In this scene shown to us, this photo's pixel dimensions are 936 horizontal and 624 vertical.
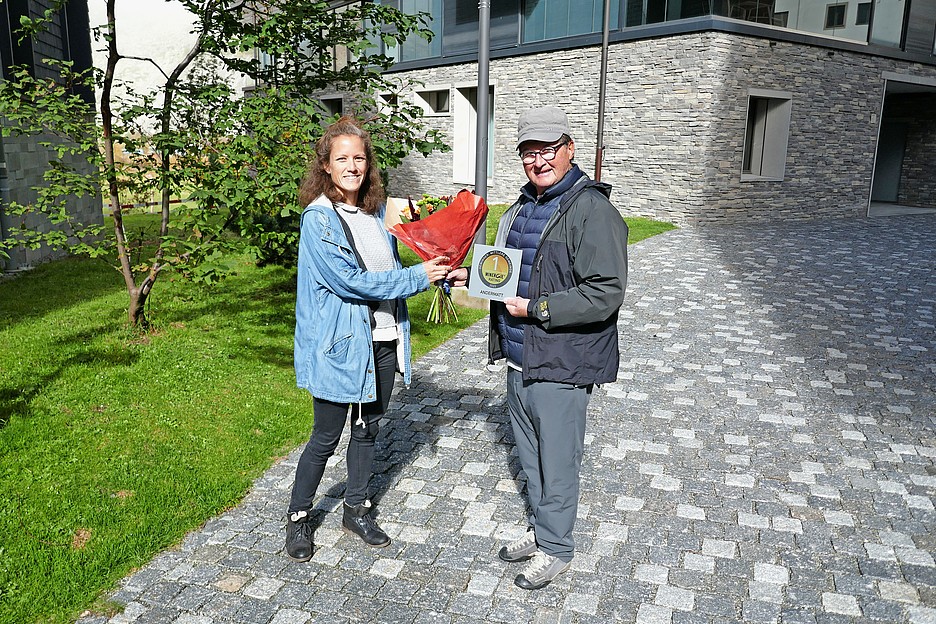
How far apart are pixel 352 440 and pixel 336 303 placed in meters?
0.82

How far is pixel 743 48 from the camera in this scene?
671 inches

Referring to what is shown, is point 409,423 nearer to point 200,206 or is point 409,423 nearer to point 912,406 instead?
point 200,206

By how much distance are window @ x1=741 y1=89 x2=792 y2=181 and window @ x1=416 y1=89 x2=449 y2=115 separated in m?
9.77

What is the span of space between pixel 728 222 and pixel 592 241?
16.1 meters

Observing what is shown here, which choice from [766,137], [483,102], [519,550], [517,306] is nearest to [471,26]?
[766,137]

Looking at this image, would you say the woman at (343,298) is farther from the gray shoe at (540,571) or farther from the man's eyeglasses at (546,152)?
the gray shoe at (540,571)

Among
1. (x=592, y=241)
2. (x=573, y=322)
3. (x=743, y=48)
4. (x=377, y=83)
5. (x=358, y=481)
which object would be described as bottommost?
(x=358, y=481)

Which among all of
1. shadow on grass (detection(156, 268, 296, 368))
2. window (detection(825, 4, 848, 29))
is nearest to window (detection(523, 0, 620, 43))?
window (detection(825, 4, 848, 29))

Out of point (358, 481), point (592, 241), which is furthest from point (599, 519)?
point (592, 241)

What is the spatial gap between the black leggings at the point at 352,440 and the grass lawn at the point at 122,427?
835 mm

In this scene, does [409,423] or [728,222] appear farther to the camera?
[728,222]

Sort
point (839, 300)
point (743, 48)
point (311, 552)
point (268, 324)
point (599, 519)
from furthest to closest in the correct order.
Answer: point (743, 48), point (839, 300), point (268, 324), point (599, 519), point (311, 552)

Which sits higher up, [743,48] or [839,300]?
[743,48]

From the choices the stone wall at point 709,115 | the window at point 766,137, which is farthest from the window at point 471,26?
the window at point 766,137
